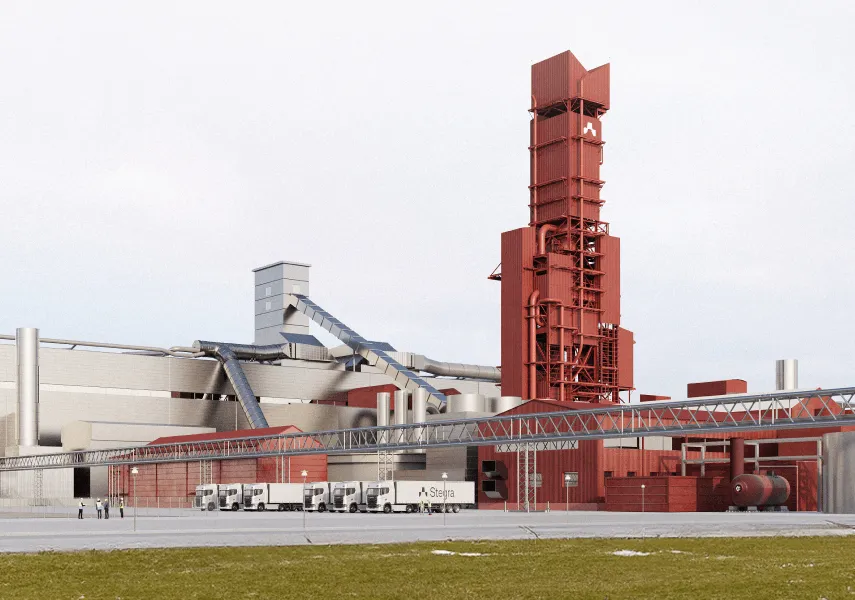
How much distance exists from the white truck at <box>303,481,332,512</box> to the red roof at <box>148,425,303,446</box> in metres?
12.2

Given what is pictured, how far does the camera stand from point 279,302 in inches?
5182

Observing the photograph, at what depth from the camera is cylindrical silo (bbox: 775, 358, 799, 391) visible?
107 m

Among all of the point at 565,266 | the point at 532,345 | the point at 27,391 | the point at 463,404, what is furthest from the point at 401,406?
the point at 27,391

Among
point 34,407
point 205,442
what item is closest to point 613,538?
point 205,442

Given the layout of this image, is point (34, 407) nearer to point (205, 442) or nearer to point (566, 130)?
point (205, 442)

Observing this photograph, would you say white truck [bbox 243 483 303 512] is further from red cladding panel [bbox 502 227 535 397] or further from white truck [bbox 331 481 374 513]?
red cladding panel [bbox 502 227 535 397]

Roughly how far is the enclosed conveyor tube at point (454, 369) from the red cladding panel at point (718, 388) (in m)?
30.6

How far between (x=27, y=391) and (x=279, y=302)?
1275 inches

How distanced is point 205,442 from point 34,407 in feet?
69.5

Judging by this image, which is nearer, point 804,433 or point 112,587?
point 112,587

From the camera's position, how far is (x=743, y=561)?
87.9 feet

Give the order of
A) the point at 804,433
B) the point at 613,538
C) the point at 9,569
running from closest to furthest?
the point at 9,569
the point at 613,538
the point at 804,433

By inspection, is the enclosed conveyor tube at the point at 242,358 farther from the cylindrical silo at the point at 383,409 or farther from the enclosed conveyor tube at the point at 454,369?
the enclosed conveyor tube at the point at 454,369

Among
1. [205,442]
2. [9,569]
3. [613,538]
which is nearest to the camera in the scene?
[9,569]
